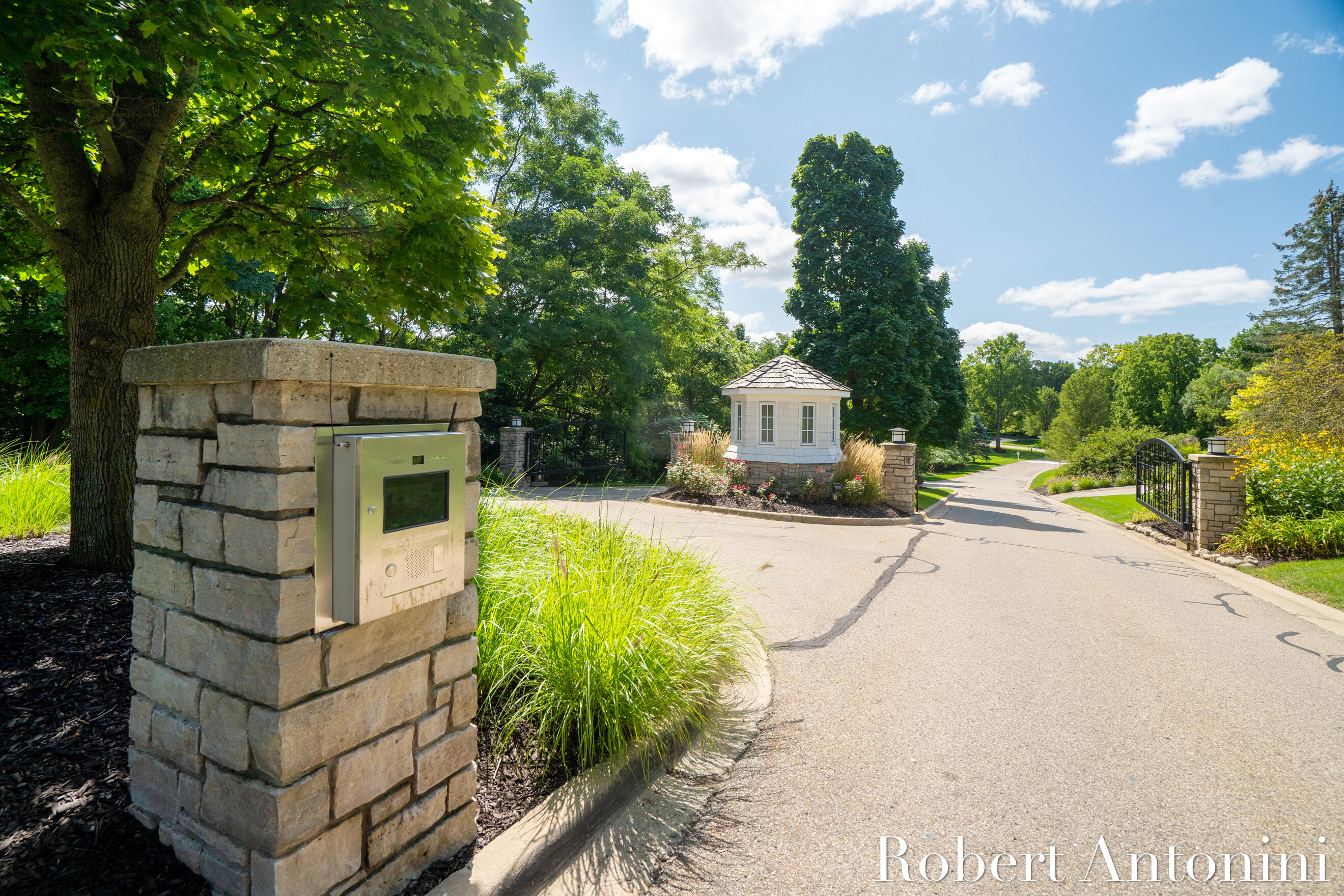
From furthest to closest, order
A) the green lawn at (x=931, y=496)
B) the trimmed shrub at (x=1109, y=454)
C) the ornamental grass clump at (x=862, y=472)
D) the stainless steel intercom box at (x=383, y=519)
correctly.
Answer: the trimmed shrub at (x=1109, y=454) < the green lawn at (x=931, y=496) < the ornamental grass clump at (x=862, y=472) < the stainless steel intercom box at (x=383, y=519)

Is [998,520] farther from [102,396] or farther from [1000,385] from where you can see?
[1000,385]

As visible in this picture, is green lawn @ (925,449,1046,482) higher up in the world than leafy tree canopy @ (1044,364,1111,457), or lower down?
lower down

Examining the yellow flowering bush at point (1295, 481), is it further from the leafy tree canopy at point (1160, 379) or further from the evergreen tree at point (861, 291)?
the leafy tree canopy at point (1160, 379)

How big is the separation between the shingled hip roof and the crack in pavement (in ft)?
21.2

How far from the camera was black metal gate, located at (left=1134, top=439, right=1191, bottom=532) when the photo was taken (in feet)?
32.7

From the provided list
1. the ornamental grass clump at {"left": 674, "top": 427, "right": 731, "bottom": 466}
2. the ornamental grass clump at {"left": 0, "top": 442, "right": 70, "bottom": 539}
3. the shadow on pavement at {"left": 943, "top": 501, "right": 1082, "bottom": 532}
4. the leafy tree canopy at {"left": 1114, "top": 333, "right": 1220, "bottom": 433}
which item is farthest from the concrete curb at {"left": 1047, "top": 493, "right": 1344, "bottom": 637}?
the leafy tree canopy at {"left": 1114, "top": 333, "right": 1220, "bottom": 433}

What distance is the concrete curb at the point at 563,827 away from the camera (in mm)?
2135

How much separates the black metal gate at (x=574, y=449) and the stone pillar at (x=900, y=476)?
6595mm

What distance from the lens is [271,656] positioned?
172 centimetres

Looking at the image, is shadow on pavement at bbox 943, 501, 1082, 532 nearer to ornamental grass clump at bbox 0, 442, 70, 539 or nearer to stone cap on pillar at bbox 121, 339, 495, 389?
stone cap on pillar at bbox 121, 339, 495, 389

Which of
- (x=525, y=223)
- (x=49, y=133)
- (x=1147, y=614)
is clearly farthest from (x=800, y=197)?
(x=49, y=133)

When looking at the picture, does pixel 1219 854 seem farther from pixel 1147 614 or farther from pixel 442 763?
pixel 1147 614

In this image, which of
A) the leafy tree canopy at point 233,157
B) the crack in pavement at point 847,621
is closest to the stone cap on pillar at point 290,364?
the leafy tree canopy at point 233,157

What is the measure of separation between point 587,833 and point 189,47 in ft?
13.7
